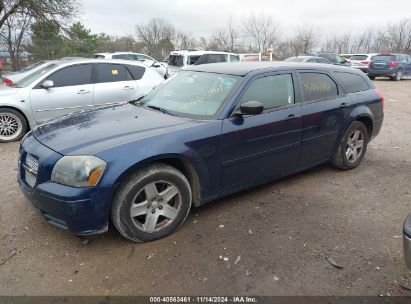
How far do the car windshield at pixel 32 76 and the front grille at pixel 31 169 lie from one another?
4228mm

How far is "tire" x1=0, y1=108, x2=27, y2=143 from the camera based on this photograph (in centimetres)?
670

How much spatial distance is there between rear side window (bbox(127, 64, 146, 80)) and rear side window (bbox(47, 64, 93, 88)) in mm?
909

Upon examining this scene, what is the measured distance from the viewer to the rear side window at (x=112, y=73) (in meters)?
7.51

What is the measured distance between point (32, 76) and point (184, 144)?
5.33m

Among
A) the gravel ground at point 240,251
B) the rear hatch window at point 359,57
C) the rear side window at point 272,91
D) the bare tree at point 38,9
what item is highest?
the bare tree at point 38,9

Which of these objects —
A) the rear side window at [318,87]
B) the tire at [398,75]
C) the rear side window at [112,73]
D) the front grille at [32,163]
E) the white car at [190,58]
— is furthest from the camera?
the tire at [398,75]

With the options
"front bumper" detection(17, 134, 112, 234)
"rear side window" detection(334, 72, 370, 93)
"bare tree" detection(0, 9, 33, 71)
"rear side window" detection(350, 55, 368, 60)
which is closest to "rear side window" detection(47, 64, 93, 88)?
"front bumper" detection(17, 134, 112, 234)

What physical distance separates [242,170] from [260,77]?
1.09 m

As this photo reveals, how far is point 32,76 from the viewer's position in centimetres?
725

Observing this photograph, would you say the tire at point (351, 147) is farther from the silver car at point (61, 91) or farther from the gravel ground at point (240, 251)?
the silver car at point (61, 91)

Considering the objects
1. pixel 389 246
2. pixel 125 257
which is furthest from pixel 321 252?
pixel 125 257

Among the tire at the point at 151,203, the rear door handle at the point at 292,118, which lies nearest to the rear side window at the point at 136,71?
the rear door handle at the point at 292,118

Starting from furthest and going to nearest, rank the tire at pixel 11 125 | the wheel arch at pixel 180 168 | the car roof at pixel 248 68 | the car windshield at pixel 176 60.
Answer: the car windshield at pixel 176 60 → the tire at pixel 11 125 → the car roof at pixel 248 68 → the wheel arch at pixel 180 168

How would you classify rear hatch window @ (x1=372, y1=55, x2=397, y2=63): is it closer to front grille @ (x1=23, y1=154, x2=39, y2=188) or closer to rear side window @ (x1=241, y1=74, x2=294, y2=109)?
rear side window @ (x1=241, y1=74, x2=294, y2=109)
